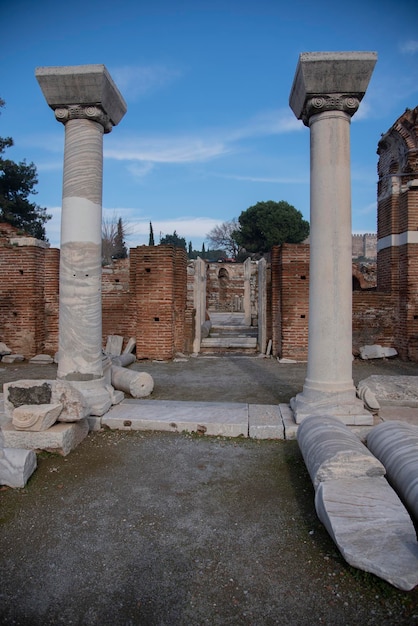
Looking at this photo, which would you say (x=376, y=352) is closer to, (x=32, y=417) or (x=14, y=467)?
(x=32, y=417)

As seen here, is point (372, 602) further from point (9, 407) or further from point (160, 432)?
point (9, 407)

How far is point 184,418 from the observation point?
461cm

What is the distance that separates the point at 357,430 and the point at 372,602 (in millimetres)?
2278

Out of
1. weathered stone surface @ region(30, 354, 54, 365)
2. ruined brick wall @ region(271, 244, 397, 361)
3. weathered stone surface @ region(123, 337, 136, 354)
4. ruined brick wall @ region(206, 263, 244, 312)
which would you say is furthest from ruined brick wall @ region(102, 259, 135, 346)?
ruined brick wall @ region(206, 263, 244, 312)

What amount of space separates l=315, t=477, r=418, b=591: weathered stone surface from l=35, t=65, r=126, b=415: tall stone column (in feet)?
9.73

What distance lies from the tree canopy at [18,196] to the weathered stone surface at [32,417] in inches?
742

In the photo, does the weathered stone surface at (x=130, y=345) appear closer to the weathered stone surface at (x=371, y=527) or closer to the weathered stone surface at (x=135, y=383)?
the weathered stone surface at (x=135, y=383)

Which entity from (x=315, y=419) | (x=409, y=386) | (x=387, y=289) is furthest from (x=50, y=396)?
(x=387, y=289)

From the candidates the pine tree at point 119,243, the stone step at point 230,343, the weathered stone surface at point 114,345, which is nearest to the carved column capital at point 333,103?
the weathered stone surface at point 114,345

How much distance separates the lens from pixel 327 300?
4473 millimetres

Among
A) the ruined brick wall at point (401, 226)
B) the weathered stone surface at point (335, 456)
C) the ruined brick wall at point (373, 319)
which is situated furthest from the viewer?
the ruined brick wall at point (373, 319)

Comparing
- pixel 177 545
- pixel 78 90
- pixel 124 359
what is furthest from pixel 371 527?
pixel 124 359

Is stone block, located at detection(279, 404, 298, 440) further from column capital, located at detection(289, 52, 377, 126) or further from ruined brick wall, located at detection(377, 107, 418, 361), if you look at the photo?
ruined brick wall, located at detection(377, 107, 418, 361)

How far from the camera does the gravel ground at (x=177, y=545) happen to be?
6.81 ft
